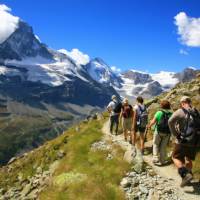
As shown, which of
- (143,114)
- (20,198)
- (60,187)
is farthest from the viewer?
(20,198)

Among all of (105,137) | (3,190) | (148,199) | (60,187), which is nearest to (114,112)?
(105,137)

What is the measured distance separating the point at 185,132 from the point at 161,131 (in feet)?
17.4

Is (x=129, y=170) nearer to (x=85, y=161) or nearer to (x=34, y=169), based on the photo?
(x=85, y=161)

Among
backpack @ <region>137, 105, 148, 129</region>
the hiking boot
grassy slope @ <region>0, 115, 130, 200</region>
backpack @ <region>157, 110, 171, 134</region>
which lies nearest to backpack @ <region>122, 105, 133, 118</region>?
grassy slope @ <region>0, 115, 130, 200</region>

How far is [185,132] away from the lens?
17.3m

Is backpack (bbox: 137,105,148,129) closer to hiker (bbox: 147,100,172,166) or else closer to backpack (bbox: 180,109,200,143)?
hiker (bbox: 147,100,172,166)

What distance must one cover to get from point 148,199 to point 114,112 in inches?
667

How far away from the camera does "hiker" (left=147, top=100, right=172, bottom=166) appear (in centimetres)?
2214

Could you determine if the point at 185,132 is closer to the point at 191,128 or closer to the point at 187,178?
the point at 191,128

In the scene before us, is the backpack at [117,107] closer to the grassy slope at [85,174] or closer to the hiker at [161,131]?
the grassy slope at [85,174]

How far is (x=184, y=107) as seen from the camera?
57.9 feet

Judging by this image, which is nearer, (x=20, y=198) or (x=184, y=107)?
(x=184, y=107)

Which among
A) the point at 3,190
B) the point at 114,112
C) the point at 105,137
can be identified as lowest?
the point at 3,190

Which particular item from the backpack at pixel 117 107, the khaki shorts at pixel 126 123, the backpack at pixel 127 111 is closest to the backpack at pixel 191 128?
the backpack at pixel 127 111
